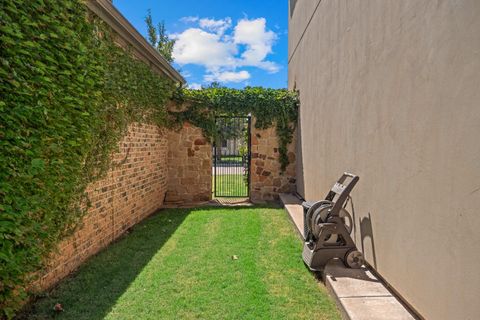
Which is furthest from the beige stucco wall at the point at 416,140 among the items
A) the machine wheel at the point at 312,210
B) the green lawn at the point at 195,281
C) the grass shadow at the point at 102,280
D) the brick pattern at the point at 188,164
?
the brick pattern at the point at 188,164

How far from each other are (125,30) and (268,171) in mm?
4581

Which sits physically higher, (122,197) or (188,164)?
(188,164)

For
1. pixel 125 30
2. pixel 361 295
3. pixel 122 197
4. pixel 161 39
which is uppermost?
pixel 161 39

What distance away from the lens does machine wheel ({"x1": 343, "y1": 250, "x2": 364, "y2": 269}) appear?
9.61 ft

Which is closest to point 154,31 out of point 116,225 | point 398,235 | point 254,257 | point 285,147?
point 285,147

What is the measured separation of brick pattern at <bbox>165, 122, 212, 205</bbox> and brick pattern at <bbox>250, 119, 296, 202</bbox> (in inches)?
47.8

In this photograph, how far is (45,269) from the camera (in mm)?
2738

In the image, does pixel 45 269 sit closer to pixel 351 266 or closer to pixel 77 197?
pixel 77 197

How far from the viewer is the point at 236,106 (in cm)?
711

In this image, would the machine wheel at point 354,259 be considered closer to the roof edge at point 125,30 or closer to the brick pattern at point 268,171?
the roof edge at point 125,30

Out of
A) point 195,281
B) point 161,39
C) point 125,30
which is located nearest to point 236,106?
point 125,30

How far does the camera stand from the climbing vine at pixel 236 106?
23.3 feet

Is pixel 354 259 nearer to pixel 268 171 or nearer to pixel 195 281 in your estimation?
pixel 195 281

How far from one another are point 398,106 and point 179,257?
9.89ft
